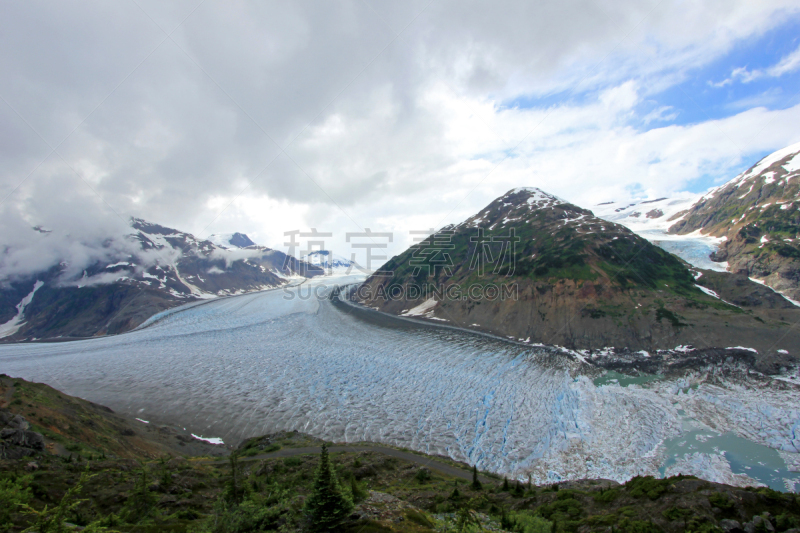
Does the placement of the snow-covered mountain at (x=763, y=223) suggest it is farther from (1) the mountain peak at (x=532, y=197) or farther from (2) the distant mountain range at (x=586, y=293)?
(1) the mountain peak at (x=532, y=197)

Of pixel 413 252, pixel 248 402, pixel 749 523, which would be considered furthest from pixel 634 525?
pixel 413 252

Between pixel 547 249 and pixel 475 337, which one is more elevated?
pixel 547 249

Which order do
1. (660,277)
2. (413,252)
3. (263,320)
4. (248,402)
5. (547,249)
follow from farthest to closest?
(413,252)
(263,320)
(547,249)
(660,277)
(248,402)

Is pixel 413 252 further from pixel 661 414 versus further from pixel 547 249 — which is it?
pixel 661 414

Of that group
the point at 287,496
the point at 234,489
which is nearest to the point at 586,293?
the point at 287,496

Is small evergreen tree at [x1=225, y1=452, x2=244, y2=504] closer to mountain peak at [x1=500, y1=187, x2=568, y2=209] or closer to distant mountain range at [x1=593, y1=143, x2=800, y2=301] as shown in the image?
mountain peak at [x1=500, y1=187, x2=568, y2=209]

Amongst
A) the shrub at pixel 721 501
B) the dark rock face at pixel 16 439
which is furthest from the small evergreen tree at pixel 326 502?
the dark rock face at pixel 16 439
